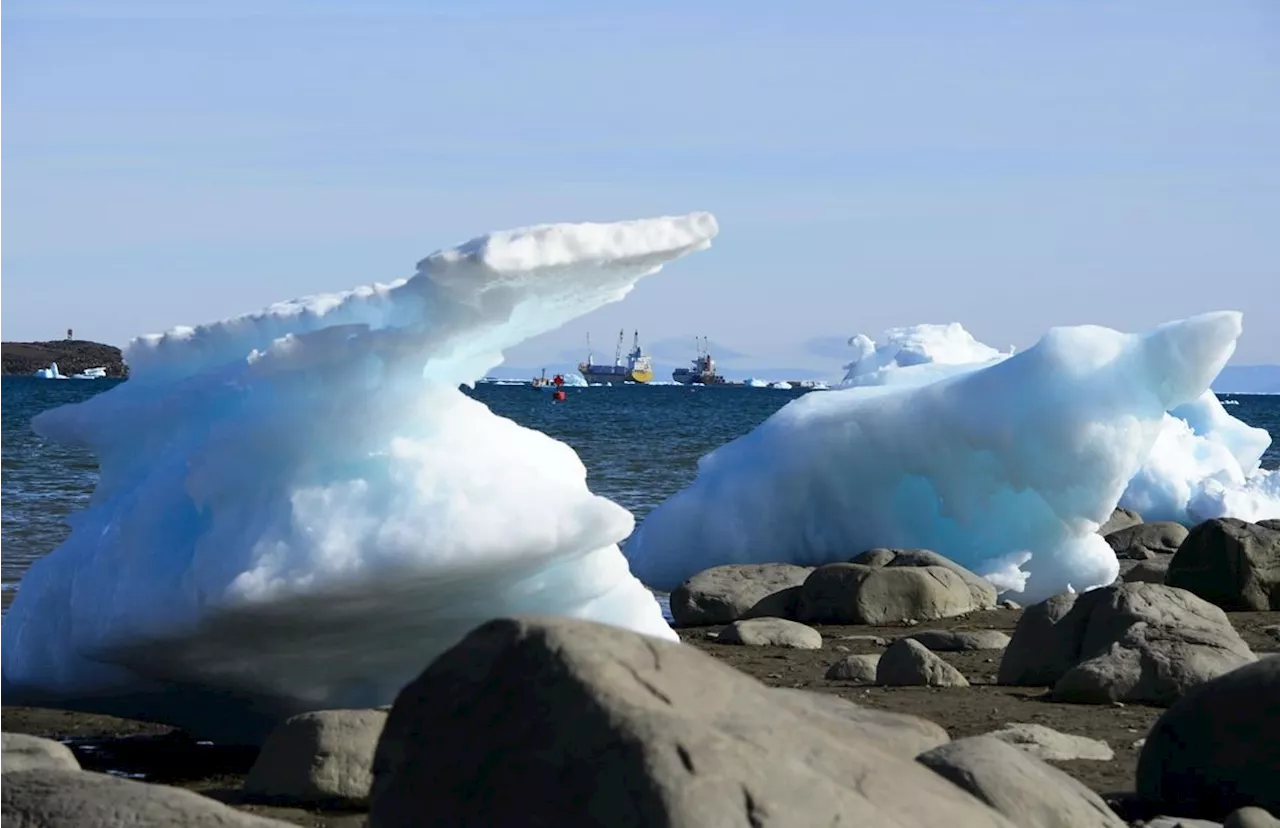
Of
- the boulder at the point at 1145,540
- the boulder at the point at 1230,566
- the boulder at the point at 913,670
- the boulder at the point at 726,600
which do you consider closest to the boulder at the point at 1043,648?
the boulder at the point at 913,670

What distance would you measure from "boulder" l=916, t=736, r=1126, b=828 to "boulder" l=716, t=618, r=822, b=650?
5.87 meters

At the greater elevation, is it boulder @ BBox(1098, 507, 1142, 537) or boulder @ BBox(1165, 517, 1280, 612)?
boulder @ BBox(1165, 517, 1280, 612)

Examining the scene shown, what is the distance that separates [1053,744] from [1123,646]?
1585 millimetres

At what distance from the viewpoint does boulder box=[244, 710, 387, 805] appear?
20.3ft

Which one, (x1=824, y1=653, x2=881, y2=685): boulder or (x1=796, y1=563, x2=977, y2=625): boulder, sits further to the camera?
(x1=796, y1=563, x2=977, y2=625): boulder

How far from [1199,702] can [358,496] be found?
10.8 feet

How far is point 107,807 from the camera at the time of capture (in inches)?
183

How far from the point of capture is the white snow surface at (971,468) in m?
14.0

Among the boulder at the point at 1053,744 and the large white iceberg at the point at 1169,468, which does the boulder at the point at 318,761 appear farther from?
the large white iceberg at the point at 1169,468

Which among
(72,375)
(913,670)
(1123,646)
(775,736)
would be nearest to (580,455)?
(913,670)

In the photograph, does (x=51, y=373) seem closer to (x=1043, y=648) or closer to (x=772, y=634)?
(x=772, y=634)

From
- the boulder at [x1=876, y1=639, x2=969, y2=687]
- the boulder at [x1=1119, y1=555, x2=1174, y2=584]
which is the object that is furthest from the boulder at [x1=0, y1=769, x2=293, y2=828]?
the boulder at [x1=1119, y1=555, x2=1174, y2=584]

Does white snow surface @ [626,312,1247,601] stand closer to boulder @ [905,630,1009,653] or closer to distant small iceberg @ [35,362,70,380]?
boulder @ [905,630,1009,653]

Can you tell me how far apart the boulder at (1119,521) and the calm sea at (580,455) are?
5.70 meters
